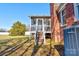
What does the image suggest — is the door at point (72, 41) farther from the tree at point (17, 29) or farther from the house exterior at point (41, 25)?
the house exterior at point (41, 25)

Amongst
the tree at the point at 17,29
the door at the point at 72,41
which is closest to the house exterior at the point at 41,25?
the tree at the point at 17,29

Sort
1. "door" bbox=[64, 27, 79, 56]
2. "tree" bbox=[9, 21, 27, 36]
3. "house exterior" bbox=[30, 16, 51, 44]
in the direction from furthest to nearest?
"house exterior" bbox=[30, 16, 51, 44], "tree" bbox=[9, 21, 27, 36], "door" bbox=[64, 27, 79, 56]

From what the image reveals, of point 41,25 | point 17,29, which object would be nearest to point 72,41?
point 17,29

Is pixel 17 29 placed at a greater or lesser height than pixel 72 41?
greater

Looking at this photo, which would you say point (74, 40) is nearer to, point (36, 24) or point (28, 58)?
point (28, 58)

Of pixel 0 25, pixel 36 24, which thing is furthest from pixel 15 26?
pixel 36 24

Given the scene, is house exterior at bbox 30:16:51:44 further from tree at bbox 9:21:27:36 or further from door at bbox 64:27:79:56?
door at bbox 64:27:79:56

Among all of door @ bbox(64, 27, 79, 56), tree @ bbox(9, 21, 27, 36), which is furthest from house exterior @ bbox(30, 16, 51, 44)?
door @ bbox(64, 27, 79, 56)

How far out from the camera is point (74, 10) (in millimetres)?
5395

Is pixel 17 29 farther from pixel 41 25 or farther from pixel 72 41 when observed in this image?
pixel 72 41

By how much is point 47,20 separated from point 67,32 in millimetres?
6489

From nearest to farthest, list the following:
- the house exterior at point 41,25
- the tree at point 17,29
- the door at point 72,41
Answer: the door at point 72,41 < the tree at point 17,29 < the house exterior at point 41,25

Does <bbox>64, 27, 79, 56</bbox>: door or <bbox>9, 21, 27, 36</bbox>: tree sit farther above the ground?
<bbox>9, 21, 27, 36</bbox>: tree

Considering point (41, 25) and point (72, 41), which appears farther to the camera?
point (41, 25)
